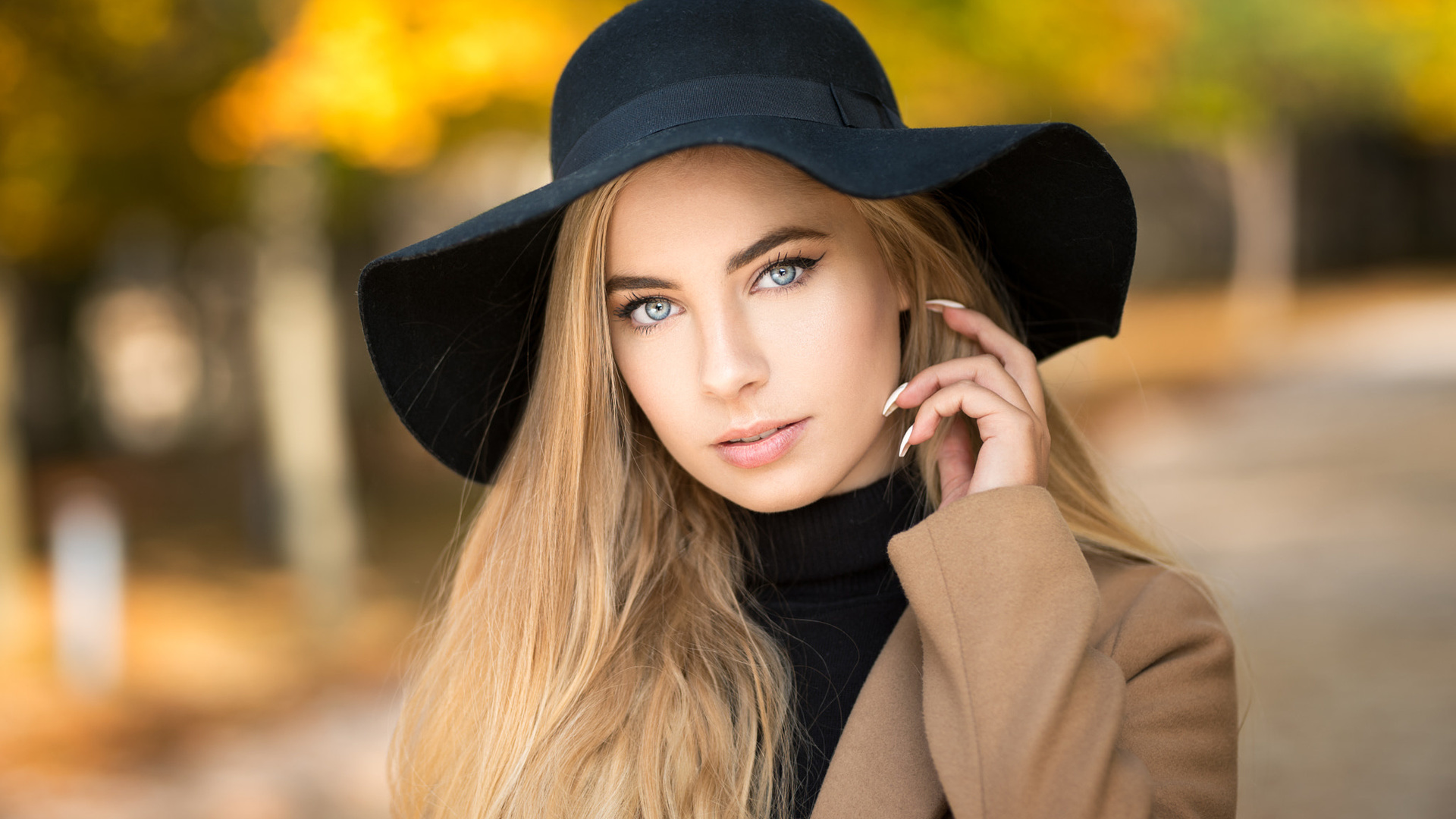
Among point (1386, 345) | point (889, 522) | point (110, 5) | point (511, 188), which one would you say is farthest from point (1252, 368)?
point (889, 522)

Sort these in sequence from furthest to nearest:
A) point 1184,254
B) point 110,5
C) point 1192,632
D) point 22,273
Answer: point 1184,254 < point 22,273 < point 110,5 < point 1192,632

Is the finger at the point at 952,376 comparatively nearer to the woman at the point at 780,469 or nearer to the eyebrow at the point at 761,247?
the woman at the point at 780,469

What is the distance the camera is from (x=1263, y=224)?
2530 centimetres

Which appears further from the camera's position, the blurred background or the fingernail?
the blurred background

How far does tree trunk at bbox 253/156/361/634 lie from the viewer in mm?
7609

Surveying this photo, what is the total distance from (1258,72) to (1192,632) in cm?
1966

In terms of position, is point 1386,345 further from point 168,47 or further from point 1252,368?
point 168,47

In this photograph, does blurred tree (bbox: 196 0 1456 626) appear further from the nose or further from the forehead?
the nose

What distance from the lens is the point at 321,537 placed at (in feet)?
25.7

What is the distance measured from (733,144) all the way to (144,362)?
17882mm

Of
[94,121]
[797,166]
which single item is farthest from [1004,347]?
[94,121]

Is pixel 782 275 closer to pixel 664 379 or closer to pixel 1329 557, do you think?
pixel 664 379

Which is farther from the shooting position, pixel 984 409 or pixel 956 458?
pixel 956 458

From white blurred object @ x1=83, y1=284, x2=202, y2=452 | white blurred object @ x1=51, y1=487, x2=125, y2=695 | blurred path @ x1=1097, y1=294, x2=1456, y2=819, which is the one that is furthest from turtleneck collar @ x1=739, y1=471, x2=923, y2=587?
white blurred object @ x1=83, y1=284, x2=202, y2=452
